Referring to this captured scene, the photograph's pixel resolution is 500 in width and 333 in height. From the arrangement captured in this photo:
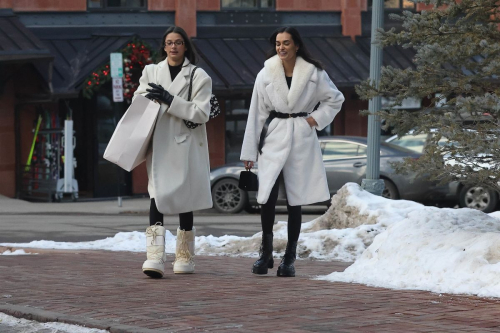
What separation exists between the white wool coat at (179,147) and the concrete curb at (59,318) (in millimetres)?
1929

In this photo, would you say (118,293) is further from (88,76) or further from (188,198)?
(88,76)

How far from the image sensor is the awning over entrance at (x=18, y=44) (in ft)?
73.7

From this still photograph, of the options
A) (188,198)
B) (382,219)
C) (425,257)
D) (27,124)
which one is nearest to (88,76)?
(27,124)

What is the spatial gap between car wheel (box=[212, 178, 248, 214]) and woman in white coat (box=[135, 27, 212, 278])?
37.4ft

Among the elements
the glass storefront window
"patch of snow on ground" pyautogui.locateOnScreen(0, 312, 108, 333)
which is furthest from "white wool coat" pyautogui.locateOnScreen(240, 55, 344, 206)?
the glass storefront window

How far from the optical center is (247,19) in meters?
27.7

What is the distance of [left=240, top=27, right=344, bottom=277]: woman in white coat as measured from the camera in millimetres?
8516

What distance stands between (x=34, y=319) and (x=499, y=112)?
3.50 metres

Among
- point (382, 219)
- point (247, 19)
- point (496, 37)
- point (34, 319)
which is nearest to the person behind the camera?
point (34, 319)

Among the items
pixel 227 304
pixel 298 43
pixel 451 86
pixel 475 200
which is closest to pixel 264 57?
pixel 475 200

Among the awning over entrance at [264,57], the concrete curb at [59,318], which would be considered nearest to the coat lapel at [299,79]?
the concrete curb at [59,318]

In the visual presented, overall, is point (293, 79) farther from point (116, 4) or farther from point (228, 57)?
point (116, 4)

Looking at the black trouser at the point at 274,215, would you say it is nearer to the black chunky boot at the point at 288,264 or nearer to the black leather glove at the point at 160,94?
→ the black chunky boot at the point at 288,264

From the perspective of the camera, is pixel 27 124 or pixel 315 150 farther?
pixel 27 124
